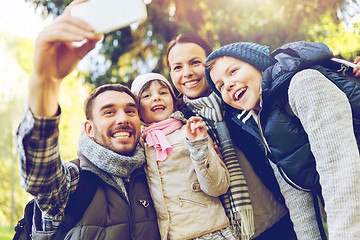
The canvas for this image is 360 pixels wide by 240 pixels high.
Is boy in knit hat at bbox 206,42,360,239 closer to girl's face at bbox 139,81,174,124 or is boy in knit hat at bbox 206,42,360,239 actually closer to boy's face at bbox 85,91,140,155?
girl's face at bbox 139,81,174,124

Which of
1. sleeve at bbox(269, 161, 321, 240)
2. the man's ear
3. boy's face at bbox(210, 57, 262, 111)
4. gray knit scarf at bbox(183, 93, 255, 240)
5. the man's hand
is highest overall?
the man's hand

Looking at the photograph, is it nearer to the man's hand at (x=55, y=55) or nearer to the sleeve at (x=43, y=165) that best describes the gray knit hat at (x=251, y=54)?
the man's hand at (x=55, y=55)

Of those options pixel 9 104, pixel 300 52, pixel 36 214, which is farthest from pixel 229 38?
pixel 9 104

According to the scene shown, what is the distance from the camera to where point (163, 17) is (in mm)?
5461

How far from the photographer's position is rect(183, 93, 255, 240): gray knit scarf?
7.22 ft

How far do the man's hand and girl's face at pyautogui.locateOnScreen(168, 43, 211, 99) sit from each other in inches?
56.2

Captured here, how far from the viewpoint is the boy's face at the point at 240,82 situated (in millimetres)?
2092

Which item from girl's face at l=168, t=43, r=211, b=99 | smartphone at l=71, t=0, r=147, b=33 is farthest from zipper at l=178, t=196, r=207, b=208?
smartphone at l=71, t=0, r=147, b=33

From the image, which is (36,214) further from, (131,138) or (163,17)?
(163,17)

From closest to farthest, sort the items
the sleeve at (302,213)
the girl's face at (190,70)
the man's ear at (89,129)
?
the sleeve at (302,213) → the man's ear at (89,129) → the girl's face at (190,70)

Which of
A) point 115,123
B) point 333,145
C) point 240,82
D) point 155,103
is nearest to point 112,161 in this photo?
point 115,123

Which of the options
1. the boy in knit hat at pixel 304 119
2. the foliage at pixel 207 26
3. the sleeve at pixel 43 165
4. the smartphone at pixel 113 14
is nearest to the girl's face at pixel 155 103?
the boy in knit hat at pixel 304 119

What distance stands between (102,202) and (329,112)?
4.62ft

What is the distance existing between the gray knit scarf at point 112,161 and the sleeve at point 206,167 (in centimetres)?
40
